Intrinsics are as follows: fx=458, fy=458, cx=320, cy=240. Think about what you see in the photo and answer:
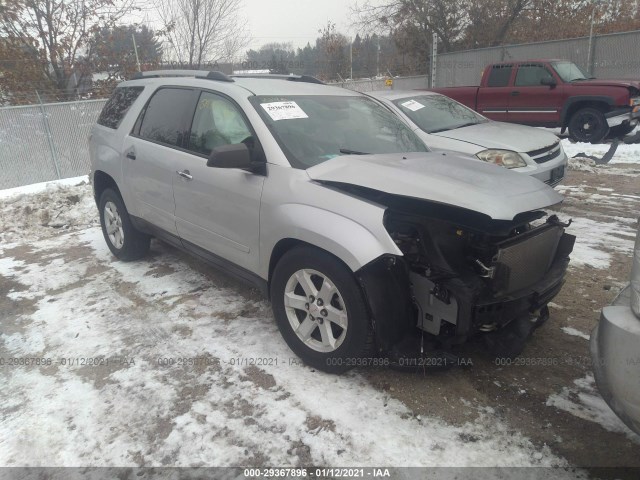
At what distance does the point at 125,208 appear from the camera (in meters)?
4.78

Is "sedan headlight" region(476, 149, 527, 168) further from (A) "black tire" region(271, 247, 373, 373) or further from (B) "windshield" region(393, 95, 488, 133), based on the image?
(A) "black tire" region(271, 247, 373, 373)

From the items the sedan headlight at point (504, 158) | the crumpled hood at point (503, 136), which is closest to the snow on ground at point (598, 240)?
the sedan headlight at point (504, 158)

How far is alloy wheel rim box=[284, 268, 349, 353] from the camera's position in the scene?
9.09 feet

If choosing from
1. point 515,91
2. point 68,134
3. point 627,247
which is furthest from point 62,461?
point 515,91

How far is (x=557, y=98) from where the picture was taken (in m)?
10.9

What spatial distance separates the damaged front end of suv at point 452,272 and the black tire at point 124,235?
2.92 m

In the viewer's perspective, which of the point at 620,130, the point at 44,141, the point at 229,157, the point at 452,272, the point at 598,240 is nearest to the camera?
the point at 452,272

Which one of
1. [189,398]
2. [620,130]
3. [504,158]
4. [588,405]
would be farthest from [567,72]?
[189,398]

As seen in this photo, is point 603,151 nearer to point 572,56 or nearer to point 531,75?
point 531,75

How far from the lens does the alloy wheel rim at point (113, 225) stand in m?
5.00

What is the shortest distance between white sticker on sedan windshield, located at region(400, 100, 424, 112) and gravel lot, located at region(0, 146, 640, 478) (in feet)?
11.2

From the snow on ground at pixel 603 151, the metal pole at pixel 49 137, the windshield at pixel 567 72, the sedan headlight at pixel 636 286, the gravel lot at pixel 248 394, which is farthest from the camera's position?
the windshield at pixel 567 72

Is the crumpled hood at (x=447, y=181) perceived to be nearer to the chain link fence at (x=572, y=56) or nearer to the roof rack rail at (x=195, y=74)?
the roof rack rail at (x=195, y=74)

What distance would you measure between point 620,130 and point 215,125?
10.3 metres
